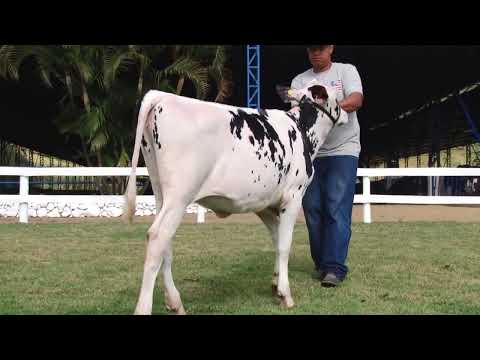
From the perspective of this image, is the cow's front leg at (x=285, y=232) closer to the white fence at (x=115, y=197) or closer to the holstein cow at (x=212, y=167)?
the holstein cow at (x=212, y=167)

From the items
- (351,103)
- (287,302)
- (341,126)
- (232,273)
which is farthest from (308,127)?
(232,273)

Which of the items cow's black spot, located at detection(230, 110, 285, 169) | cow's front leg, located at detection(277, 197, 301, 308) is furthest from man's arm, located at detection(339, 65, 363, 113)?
cow's front leg, located at detection(277, 197, 301, 308)

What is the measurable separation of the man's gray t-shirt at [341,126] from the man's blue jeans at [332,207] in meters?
0.08

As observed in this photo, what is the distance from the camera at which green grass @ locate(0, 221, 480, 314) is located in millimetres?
4359

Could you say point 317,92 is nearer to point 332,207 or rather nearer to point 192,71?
point 332,207

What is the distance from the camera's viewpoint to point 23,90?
21.7 m

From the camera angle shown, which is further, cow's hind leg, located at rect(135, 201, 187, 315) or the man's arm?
the man's arm

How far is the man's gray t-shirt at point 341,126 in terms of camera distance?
5473 millimetres

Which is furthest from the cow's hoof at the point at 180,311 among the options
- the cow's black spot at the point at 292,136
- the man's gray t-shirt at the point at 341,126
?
the man's gray t-shirt at the point at 341,126

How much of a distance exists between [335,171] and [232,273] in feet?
4.87

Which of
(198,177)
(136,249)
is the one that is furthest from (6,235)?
(198,177)

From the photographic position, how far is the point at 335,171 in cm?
556

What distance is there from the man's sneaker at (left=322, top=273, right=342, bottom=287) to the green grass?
9 centimetres

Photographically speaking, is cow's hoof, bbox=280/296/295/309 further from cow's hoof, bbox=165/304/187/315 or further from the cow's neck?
the cow's neck
